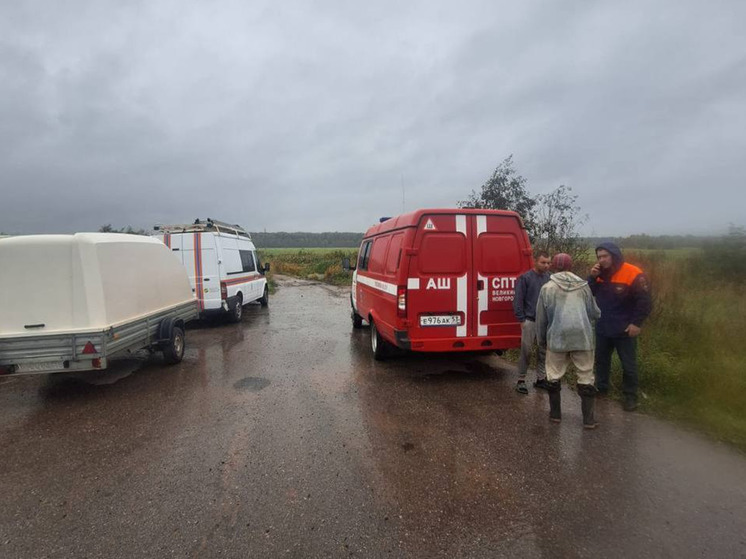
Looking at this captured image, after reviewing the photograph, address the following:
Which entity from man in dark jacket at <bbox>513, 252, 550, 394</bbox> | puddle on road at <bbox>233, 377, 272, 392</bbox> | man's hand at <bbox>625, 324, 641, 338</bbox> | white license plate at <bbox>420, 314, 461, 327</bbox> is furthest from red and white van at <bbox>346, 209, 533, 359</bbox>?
puddle on road at <bbox>233, 377, 272, 392</bbox>

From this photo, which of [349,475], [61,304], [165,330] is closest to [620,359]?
[349,475]

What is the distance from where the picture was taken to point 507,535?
2547 millimetres

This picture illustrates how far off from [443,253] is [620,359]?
2.48 m

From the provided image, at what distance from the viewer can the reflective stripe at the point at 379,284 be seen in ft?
18.0

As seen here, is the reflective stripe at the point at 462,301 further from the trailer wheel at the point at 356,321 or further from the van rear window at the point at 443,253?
the trailer wheel at the point at 356,321

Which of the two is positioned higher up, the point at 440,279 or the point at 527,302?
the point at 440,279

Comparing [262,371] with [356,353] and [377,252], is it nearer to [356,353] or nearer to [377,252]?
[356,353]

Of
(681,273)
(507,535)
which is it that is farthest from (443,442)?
(681,273)

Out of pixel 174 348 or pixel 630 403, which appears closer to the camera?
pixel 630 403

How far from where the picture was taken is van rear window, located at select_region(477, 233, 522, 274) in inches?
212

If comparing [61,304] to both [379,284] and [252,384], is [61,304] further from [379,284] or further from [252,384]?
[379,284]

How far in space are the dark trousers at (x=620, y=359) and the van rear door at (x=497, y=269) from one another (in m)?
1.02

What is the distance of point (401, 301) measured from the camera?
205 inches

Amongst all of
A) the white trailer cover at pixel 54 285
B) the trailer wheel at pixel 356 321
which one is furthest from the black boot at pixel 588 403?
the trailer wheel at pixel 356 321
